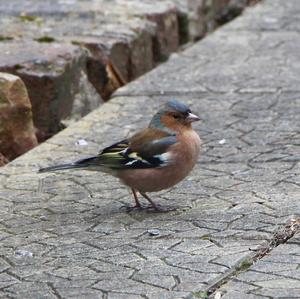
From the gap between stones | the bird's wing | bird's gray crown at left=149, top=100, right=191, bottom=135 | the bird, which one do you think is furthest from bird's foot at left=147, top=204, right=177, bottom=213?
the gap between stones

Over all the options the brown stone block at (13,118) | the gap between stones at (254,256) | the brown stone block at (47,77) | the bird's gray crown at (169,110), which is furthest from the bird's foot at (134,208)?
the brown stone block at (47,77)

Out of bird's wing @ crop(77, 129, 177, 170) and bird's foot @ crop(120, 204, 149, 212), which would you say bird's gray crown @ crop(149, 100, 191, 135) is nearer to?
bird's wing @ crop(77, 129, 177, 170)

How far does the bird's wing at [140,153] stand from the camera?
21.1ft

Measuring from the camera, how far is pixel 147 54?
413 inches

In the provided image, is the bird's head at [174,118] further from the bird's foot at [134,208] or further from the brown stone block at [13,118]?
the brown stone block at [13,118]

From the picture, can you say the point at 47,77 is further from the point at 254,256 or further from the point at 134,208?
the point at 254,256

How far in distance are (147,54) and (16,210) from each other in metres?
4.13

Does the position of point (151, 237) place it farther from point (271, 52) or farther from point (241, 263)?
point (271, 52)

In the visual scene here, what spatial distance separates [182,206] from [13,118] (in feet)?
6.13

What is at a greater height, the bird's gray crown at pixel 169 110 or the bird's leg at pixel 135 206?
the bird's gray crown at pixel 169 110

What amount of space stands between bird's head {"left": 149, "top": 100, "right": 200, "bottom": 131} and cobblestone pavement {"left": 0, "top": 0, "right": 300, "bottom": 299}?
1.59 ft

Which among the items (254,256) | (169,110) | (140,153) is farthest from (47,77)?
(254,256)

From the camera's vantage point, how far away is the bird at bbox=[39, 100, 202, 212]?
21.0 feet

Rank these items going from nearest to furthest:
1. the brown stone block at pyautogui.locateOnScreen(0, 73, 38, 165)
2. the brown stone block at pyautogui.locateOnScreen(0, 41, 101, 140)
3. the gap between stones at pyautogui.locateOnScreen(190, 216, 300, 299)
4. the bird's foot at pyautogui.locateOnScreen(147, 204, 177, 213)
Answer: the gap between stones at pyautogui.locateOnScreen(190, 216, 300, 299) < the bird's foot at pyautogui.locateOnScreen(147, 204, 177, 213) < the brown stone block at pyautogui.locateOnScreen(0, 73, 38, 165) < the brown stone block at pyautogui.locateOnScreen(0, 41, 101, 140)
